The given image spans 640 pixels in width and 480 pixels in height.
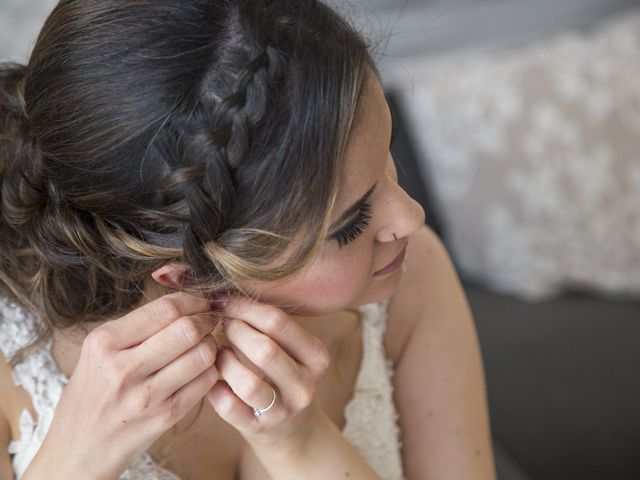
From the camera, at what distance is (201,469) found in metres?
1.23

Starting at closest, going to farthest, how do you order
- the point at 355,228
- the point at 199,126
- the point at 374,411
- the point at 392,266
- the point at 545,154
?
the point at 199,126 < the point at 355,228 < the point at 392,266 < the point at 374,411 < the point at 545,154

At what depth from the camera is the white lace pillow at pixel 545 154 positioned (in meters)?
2.29

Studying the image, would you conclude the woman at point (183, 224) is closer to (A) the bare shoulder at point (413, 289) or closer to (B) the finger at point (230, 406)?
(B) the finger at point (230, 406)

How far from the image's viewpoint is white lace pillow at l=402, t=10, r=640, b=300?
7.52ft

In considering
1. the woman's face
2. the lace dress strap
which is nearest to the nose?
the woman's face

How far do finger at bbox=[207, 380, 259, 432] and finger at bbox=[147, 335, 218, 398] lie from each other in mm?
57

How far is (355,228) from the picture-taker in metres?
0.99

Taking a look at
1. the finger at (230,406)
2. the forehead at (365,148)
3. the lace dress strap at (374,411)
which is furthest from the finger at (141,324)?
the lace dress strap at (374,411)

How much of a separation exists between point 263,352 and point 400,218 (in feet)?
0.74

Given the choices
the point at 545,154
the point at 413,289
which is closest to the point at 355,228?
the point at 413,289

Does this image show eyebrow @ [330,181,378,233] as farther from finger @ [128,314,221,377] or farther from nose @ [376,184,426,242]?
finger @ [128,314,221,377]

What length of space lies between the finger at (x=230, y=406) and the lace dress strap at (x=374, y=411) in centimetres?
40

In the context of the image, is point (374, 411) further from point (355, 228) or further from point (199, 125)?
point (199, 125)

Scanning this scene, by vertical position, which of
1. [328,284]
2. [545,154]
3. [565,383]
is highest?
[328,284]
